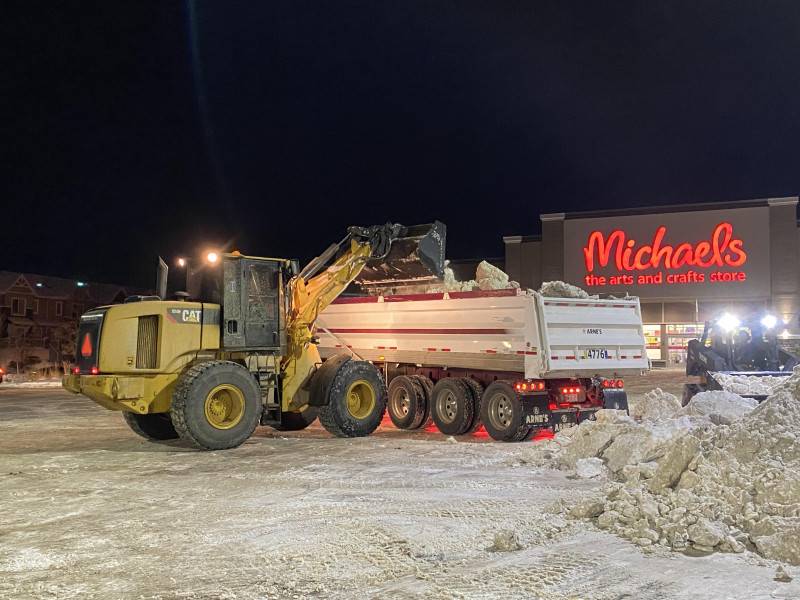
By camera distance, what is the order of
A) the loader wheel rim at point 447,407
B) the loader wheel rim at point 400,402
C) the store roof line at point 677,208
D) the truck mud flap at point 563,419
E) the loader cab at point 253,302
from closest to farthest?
the loader cab at point 253,302 < the truck mud flap at point 563,419 < the loader wheel rim at point 447,407 < the loader wheel rim at point 400,402 < the store roof line at point 677,208

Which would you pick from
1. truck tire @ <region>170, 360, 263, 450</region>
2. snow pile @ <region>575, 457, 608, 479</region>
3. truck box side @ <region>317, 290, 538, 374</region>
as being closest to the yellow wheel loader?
truck tire @ <region>170, 360, 263, 450</region>

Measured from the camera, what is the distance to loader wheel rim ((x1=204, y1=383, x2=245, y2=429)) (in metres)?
11.2

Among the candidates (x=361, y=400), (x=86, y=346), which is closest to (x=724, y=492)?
(x=361, y=400)

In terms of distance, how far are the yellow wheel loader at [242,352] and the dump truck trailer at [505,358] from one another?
0.75 m

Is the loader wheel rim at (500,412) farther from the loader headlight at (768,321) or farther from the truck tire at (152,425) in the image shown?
the loader headlight at (768,321)

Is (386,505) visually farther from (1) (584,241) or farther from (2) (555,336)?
(1) (584,241)

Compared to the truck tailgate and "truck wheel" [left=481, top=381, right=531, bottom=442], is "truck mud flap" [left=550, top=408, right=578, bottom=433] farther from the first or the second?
the truck tailgate

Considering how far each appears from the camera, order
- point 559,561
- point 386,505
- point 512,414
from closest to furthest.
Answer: point 559,561 < point 386,505 < point 512,414

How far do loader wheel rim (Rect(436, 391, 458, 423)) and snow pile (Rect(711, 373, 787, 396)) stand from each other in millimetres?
5237

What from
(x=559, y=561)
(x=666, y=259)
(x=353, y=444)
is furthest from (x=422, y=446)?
(x=666, y=259)

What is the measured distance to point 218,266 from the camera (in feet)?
39.2

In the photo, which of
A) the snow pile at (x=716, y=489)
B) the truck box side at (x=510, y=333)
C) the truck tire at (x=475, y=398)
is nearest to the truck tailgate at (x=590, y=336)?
the truck box side at (x=510, y=333)

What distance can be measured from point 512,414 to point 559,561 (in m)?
6.56

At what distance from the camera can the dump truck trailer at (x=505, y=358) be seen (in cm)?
1213
